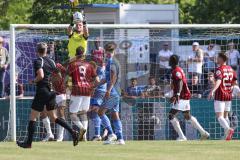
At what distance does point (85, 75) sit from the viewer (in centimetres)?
2534

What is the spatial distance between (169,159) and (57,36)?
31.3ft

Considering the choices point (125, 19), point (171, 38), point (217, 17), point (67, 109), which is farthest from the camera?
point (217, 17)

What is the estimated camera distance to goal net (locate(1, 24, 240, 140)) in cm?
2778

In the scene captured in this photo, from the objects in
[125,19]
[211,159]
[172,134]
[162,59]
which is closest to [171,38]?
[162,59]

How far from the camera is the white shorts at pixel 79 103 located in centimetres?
2514

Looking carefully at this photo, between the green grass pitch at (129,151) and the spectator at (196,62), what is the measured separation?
15.3 feet

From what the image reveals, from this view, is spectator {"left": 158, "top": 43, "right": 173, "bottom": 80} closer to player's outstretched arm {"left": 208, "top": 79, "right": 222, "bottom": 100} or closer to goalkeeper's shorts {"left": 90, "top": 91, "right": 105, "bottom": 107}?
player's outstretched arm {"left": 208, "top": 79, "right": 222, "bottom": 100}

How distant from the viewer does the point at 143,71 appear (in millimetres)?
30016

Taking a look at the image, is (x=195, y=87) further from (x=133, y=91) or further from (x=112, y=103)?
(x=112, y=103)

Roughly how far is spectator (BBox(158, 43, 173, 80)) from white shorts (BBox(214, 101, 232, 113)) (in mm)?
2826

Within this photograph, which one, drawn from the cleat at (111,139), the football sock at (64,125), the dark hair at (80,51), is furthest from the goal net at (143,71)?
the football sock at (64,125)

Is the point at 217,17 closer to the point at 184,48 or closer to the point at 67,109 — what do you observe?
the point at 184,48

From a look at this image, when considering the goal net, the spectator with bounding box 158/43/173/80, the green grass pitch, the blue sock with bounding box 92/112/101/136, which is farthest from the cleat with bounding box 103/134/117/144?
the spectator with bounding box 158/43/173/80

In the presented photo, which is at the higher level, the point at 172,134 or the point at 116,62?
the point at 116,62
